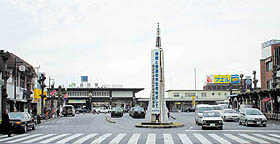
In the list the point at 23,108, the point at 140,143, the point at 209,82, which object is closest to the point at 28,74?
the point at 23,108

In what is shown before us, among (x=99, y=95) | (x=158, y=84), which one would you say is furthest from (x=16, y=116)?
(x=99, y=95)

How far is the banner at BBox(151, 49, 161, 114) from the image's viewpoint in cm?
2995

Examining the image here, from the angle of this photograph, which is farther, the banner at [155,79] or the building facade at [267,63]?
the building facade at [267,63]

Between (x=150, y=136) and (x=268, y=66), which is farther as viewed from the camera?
(x=268, y=66)

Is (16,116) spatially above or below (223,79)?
below

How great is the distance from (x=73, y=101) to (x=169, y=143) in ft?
284

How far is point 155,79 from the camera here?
3006cm

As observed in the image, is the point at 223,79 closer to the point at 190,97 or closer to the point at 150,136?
the point at 190,97

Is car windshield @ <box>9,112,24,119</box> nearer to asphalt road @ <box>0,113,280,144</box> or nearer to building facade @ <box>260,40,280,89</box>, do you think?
asphalt road @ <box>0,113,280,144</box>

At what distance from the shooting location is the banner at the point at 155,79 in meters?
30.0

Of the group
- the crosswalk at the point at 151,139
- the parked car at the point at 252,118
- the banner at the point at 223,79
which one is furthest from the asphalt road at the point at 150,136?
the banner at the point at 223,79

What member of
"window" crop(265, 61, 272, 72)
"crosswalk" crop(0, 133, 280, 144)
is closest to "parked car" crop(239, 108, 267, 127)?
"crosswalk" crop(0, 133, 280, 144)

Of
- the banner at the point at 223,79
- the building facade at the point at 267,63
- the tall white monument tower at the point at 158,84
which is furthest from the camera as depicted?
the banner at the point at 223,79

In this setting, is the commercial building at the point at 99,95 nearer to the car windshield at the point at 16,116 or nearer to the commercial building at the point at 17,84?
the commercial building at the point at 17,84
